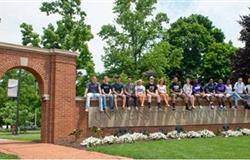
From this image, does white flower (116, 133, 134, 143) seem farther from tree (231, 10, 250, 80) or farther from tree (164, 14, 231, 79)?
tree (164, 14, 231, 79)

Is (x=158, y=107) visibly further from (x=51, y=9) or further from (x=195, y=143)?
(x=51, y=9)

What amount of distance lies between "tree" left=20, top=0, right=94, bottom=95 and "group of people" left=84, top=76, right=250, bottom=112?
9922mm

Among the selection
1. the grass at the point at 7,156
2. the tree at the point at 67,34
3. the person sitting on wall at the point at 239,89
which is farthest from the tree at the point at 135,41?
→ the grass at the point at 7,156

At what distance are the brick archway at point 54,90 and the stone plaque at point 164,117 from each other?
3.43 feet

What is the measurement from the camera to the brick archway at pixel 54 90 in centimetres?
1802

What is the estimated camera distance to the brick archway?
1802 centimetres

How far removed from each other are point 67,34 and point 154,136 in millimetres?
13307

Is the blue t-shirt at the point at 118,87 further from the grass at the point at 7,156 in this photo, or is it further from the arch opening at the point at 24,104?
the arch opening at the point at 24,104

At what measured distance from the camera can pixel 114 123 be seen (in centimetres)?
1914

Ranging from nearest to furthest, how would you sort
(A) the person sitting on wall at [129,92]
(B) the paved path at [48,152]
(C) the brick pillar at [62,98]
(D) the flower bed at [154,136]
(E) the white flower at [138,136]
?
1. (B) the paved path at [48,152]
2. (D) the flower bed at [154,136]
3. (C) the brick pillar at [62,98]
4. (E) the white flower at [138,136]
5. (A) the person sitting on wall at [129,92]

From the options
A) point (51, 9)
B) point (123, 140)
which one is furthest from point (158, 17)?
point (123, 140)

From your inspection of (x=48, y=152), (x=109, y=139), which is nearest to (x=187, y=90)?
(x=109, y=139)

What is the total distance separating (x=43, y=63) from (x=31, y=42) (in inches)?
494

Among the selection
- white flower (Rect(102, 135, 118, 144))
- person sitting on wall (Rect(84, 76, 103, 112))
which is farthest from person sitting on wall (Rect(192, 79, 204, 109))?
white flower (Rect(102, 135, 118, 144))
